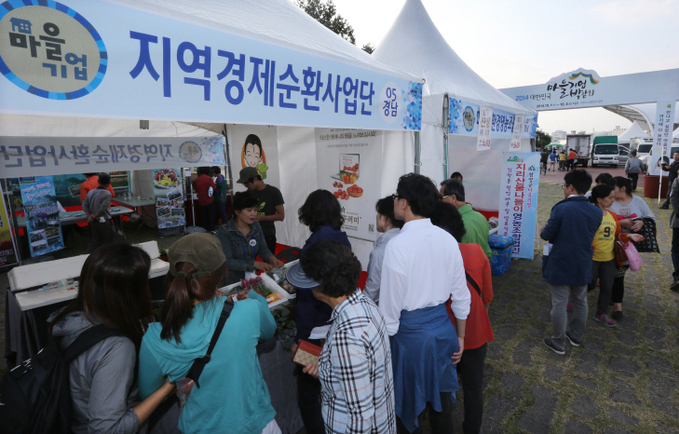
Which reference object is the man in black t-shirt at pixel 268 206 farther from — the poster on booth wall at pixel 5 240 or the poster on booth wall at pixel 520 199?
the poster on booth wall at pixel 5 240

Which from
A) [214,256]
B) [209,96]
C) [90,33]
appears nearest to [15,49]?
[90,33]

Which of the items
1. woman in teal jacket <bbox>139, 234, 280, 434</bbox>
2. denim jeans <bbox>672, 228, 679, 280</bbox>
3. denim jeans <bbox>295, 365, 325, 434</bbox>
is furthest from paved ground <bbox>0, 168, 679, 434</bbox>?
woman in teal jacket <bbox>139, 234, 280, 434</bbox>


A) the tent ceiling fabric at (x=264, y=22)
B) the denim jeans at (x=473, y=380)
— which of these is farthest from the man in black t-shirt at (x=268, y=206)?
the denim jeans at (x=473, y=380)

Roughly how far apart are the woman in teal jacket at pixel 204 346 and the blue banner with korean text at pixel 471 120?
4.00 m

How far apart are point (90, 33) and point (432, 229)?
1.87 meters

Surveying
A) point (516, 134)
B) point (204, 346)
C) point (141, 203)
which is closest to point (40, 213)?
point (141, 203)

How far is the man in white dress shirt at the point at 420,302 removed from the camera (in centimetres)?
173

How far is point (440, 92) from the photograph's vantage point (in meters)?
4.57

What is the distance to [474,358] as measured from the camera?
2129 mm

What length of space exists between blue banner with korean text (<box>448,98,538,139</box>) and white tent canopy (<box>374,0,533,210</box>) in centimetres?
10

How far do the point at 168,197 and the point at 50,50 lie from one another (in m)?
7.55

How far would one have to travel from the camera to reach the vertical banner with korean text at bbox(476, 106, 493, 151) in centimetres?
504

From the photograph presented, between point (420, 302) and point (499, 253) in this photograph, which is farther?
point (499, 253)

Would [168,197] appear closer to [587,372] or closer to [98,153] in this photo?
[98,153]
